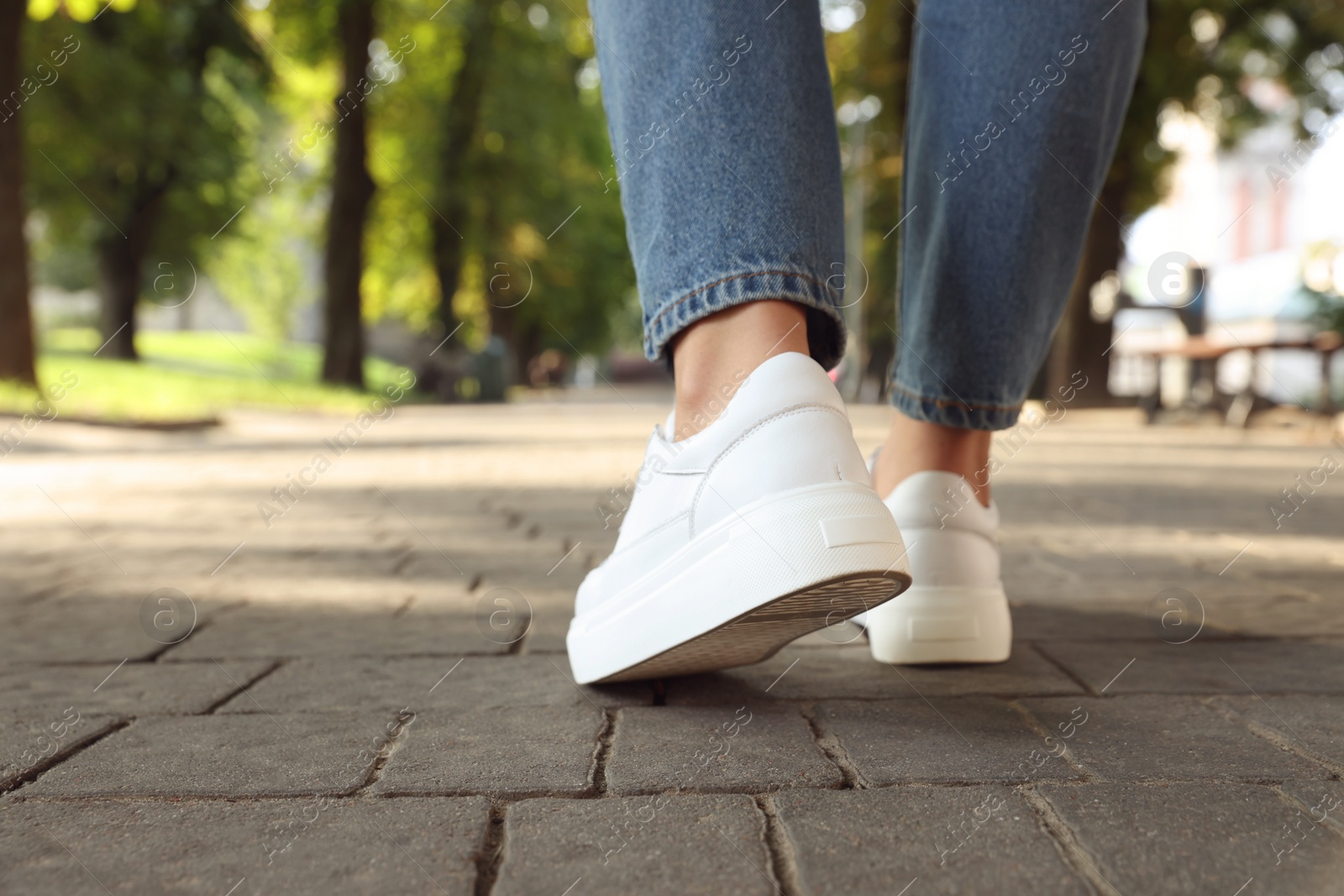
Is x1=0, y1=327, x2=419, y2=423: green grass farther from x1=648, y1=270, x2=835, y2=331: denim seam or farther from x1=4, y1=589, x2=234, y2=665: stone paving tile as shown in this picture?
x1=648, y1=270, x2=835, y2=331: denim seam

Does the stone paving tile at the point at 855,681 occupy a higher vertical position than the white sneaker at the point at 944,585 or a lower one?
lower

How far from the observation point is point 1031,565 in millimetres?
2887

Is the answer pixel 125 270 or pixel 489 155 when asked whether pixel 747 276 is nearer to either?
pixel 489 155

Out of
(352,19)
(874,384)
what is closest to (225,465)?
(352,19)

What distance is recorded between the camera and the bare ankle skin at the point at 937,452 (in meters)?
1.74

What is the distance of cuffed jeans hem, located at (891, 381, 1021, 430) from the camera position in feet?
5.58

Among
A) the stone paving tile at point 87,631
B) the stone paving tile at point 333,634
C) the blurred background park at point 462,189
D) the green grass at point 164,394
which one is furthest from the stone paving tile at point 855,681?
the green grass at point 164,394

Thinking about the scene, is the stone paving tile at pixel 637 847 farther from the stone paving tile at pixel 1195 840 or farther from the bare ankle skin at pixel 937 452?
the bare ankle skin at pixel 937 452

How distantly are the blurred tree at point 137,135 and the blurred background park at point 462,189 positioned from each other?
6 centimetres

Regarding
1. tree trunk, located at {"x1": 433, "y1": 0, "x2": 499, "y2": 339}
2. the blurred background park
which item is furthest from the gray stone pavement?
tree trunk, located at {"x1": 433, "y1": 0, "x2": 499, "y2": 339}

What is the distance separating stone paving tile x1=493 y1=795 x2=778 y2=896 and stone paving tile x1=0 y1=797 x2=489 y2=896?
5 cm

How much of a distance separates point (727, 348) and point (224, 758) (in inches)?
30.2

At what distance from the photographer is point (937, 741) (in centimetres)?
132

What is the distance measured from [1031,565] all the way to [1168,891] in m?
2.03
